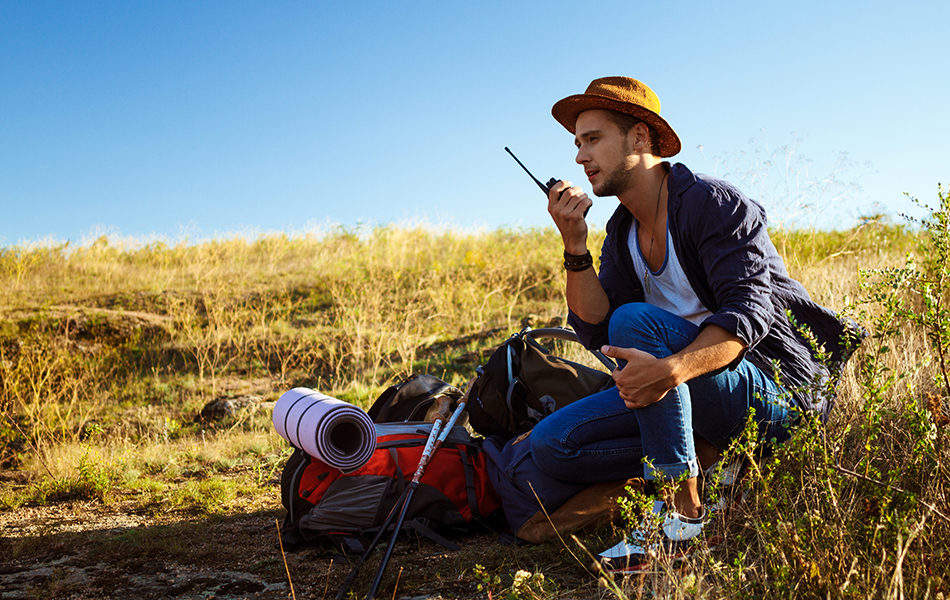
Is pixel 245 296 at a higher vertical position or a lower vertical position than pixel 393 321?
higher

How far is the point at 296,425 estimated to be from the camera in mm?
3027

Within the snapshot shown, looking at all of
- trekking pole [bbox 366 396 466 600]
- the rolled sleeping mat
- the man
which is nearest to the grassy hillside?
the man

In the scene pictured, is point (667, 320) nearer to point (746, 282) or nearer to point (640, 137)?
point (746, 282)

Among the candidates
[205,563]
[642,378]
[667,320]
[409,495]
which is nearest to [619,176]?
[667,320]

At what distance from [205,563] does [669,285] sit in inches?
92.5

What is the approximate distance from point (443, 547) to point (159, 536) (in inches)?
A: 57.9

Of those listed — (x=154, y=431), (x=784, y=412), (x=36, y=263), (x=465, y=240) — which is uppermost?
(x=36, y=263)

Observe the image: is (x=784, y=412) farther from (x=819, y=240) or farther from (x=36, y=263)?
(x=36, y=263)

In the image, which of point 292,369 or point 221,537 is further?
point 292,369

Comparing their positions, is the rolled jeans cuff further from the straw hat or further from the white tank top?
the straw hat

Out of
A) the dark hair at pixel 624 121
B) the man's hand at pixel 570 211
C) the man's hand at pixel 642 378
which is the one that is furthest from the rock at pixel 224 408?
the man's hand at pixel 642 378

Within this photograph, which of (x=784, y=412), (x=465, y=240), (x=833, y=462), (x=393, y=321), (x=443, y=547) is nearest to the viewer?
(x=833, y=462)

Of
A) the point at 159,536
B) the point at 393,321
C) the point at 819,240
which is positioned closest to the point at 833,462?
the point at 159,536

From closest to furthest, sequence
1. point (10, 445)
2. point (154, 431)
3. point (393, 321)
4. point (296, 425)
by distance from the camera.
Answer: point (296, 425), point (10, 445), point (154, 431), point (393, 321)
